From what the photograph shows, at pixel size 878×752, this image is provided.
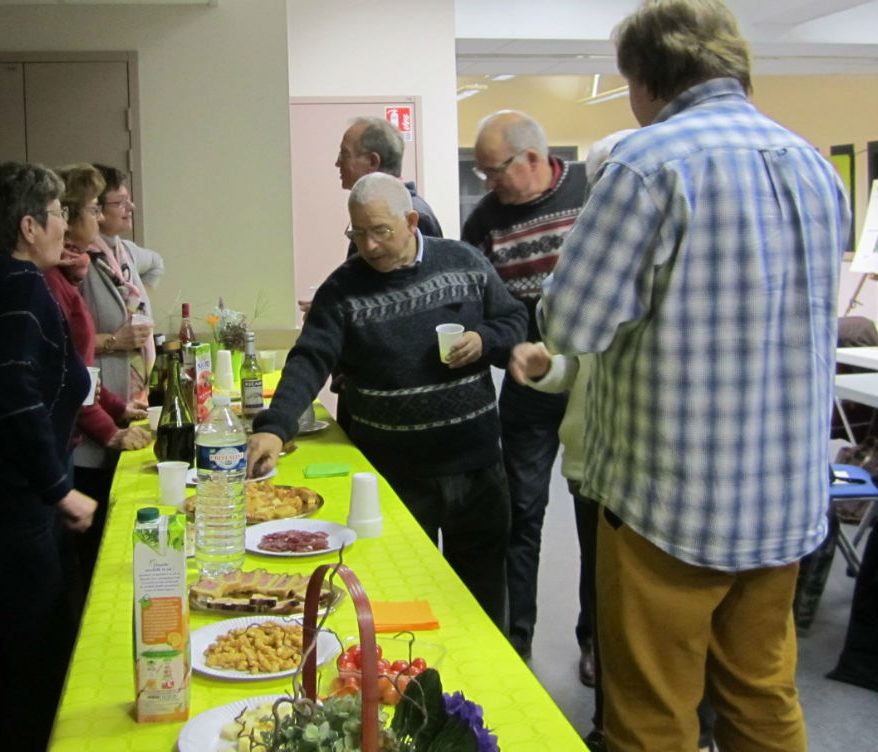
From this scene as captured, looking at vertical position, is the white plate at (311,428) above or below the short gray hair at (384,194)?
below

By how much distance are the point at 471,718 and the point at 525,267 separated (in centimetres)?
236

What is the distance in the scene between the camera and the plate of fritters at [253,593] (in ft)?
4.90

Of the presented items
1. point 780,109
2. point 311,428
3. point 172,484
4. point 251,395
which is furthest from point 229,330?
point 780,109

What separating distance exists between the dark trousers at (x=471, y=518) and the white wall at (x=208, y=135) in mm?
2530

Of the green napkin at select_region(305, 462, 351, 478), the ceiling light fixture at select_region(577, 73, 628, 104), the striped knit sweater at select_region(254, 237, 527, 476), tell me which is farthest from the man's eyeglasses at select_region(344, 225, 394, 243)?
the ceiling light fixture at select_region(577, 73, 628, 104)

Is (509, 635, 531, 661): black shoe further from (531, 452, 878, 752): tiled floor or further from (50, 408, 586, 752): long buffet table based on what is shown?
(50, 408, 586, 752): long buffet table

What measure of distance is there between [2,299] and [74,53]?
11.0 ft

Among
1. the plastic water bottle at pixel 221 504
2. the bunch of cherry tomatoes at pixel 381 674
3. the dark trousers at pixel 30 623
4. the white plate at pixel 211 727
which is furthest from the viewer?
the dark trousers at pixel 30 623

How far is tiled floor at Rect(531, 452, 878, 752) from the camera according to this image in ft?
9.20

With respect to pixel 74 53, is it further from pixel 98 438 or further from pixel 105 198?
pixel 98 438

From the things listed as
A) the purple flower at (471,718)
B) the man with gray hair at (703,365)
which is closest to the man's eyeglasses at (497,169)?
the man with gray hair at (703,365)

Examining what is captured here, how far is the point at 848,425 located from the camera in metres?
5.35

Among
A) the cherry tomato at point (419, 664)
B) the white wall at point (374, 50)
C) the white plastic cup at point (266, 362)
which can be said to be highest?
the white wall at point (374, 50)

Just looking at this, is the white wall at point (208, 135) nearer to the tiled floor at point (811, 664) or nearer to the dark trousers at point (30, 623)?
the tiled floor at point (811, 664)
